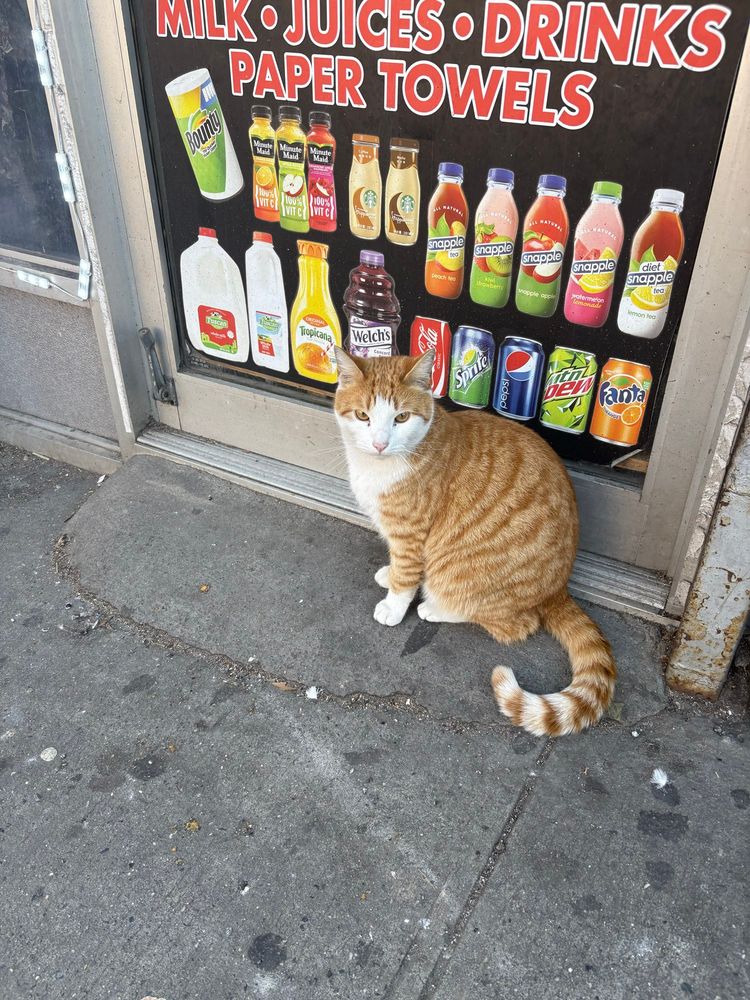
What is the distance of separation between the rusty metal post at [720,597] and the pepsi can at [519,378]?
34.0 inches

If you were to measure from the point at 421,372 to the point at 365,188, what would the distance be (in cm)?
89

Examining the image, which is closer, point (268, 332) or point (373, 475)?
point (373, 475)

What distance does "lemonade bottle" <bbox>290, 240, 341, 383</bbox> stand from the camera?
297 cm

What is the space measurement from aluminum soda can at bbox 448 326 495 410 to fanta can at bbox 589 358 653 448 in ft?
1.43

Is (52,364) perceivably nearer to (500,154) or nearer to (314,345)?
(314,345)

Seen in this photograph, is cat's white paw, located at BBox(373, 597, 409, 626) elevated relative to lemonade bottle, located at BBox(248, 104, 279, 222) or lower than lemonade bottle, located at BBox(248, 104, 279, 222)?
lower

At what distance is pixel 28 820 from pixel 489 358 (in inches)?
87.0

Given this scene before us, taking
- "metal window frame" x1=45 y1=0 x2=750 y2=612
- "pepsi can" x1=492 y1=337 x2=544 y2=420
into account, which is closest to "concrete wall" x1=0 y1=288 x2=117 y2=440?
"metal window frame" x1=45 y1=0 x2=750 y2=612

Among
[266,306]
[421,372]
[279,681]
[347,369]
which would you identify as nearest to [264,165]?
[266,306]

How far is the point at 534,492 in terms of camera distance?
2453 millimetres

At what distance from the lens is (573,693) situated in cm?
231

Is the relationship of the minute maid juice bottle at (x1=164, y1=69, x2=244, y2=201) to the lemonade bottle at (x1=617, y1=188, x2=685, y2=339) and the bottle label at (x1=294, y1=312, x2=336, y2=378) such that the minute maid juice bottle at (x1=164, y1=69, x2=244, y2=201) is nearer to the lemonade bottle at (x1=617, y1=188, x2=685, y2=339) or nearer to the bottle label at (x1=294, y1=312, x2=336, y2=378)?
the bottle label at (x1=294, y1=312, x2=336, y2=378)

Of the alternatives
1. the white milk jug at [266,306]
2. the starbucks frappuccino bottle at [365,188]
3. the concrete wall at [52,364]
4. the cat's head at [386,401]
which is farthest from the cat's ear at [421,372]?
the concrete wall at [52,364]

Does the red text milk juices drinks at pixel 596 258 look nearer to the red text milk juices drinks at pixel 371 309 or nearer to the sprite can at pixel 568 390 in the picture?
the sprite can at pixel 568 390
